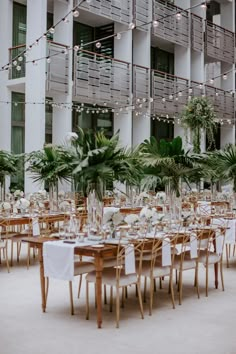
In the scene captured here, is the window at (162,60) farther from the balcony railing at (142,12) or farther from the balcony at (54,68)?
the balcony at (54,68)

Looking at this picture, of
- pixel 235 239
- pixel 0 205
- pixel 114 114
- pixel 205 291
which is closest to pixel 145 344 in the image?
pixel 205 291

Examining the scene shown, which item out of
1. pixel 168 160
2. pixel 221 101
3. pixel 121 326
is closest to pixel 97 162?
pixel 121 326

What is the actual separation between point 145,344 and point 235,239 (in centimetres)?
432

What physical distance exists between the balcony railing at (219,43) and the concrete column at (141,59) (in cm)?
406

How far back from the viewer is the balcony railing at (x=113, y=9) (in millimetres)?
17203

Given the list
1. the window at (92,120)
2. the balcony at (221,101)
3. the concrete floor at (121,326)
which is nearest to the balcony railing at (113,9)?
the window at (92,120)

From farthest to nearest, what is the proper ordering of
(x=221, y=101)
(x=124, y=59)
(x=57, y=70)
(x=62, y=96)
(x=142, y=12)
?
(x=221, y=101) < (x=142, y=12) < (x=124, y=59) < (x=62, y=96) < (x=57, y=70)

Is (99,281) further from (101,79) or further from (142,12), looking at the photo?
(142,12)

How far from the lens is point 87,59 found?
16703 millimetres

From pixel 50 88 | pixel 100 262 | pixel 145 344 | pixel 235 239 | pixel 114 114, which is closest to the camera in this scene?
pixel 145 344

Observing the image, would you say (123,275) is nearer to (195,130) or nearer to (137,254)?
(137,254)

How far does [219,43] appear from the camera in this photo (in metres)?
23.4

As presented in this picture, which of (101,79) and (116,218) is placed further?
(101,79)

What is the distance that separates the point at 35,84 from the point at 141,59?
5610mm
